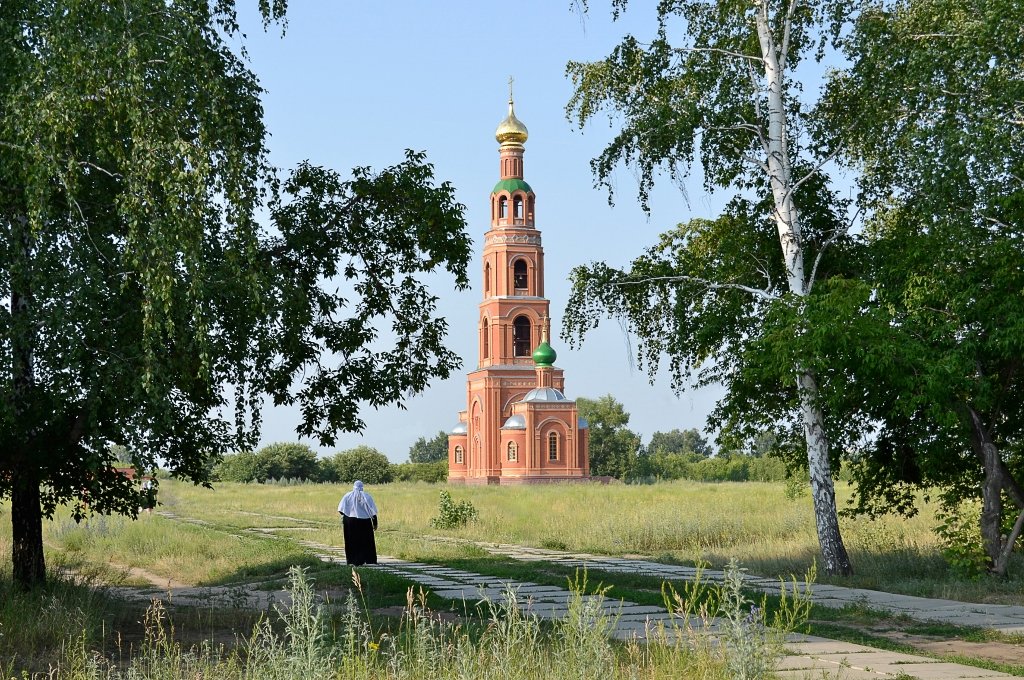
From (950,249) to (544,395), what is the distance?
52.2m

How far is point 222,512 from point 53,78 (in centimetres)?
2921

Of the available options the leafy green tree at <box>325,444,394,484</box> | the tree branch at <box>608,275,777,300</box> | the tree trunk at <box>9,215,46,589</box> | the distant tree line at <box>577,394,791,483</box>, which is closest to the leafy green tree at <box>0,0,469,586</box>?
the tree trunk at <box>9,215,46,589</box>

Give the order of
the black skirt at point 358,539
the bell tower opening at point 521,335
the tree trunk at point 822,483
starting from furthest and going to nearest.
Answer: the bell tower opening at point 521,335, the black skirt at point 358,539, the tree trunk at point 822,483

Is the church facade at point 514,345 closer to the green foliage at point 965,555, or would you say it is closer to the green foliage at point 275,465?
the green foliage at point 275,465

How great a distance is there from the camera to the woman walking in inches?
647

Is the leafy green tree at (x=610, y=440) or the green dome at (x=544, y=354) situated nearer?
the green dome at (x=544, y=354)

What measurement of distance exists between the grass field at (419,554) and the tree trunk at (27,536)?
1.12ft

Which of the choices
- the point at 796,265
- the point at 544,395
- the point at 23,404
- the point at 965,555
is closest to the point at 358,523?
the point at 23,404

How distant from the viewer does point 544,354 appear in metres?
67.1

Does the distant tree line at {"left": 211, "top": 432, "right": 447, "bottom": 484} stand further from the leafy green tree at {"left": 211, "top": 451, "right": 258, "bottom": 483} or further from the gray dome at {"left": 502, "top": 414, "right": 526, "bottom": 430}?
the gray dome at {"left": 502, "top": 414, "right": 526, "bottom": 430}

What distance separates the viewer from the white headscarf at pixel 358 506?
16.4 meters

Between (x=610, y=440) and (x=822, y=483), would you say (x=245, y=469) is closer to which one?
(x=610, y=440)

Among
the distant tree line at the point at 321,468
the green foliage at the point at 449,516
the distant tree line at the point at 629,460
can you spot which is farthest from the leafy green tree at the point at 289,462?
the green foliage at the point at 449,516

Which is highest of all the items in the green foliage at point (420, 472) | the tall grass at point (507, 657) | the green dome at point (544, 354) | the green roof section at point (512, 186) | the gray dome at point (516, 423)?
the green roof section at point (512, 186)
